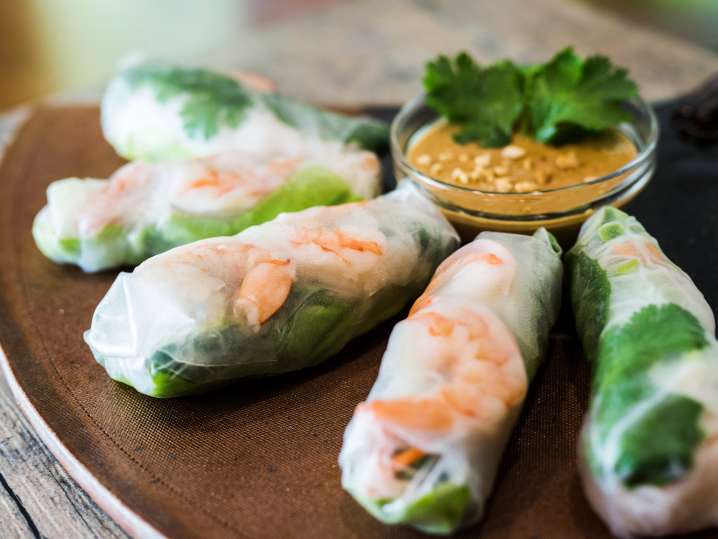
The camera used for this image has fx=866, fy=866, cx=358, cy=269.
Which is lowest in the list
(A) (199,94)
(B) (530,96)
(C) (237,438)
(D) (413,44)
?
(D) (413,44)

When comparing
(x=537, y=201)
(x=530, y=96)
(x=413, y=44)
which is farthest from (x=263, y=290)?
(x=413, y=44)

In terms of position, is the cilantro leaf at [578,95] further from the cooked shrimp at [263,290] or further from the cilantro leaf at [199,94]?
the cooked shrimp at [263,290]

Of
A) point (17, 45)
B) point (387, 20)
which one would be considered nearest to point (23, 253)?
point (387, 20)

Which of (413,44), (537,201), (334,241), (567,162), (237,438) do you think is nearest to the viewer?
(237,438)

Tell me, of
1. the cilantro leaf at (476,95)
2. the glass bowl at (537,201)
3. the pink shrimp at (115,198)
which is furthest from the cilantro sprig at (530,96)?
the pink shrimp at (115,198)

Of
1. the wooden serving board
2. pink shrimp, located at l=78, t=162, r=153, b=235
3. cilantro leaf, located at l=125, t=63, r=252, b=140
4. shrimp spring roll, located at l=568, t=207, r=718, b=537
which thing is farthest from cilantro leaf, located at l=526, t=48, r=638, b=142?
pink shrimp, located at l=78, t=162, r=153, b=235

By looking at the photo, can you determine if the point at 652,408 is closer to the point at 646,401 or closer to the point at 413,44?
the point at 646,401

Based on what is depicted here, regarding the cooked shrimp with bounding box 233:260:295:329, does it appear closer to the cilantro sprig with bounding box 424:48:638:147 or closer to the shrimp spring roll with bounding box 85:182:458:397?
the shrimp spring roll with bounding box 85:182:458:397
